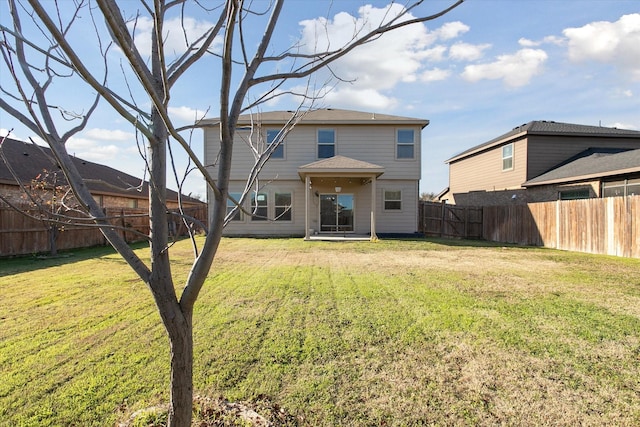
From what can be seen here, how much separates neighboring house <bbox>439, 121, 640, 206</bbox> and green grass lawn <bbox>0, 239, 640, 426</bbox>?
844cm

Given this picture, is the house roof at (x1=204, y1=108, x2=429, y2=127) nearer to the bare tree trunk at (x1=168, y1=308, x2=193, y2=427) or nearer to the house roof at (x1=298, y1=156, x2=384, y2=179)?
the house roof at (x1=298, y1=156, x2=384, y2=179)

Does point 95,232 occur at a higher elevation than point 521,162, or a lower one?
lower

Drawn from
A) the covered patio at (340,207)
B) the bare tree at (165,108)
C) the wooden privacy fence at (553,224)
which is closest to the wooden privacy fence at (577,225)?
the wooden privacy fence at (553,224)

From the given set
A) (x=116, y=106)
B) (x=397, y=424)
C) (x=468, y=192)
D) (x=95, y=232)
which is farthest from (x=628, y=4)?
(x=95, y=232)

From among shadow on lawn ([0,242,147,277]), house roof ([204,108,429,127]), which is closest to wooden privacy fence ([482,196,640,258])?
house roof ([204,108,429,127])

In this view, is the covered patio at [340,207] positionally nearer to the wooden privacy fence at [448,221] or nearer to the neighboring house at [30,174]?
the wooden privacy fence at [448,221]

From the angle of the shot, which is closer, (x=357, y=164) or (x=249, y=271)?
(x=249, y=271)

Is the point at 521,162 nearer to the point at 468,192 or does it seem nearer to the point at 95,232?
the point at 468,192

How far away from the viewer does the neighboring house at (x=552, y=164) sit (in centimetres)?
1314

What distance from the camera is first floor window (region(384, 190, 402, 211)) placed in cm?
1666

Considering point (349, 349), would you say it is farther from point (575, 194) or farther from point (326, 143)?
point (575, 194)

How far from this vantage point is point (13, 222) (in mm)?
10141

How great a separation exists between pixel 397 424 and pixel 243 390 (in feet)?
3.99

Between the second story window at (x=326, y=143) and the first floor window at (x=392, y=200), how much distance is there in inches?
133
